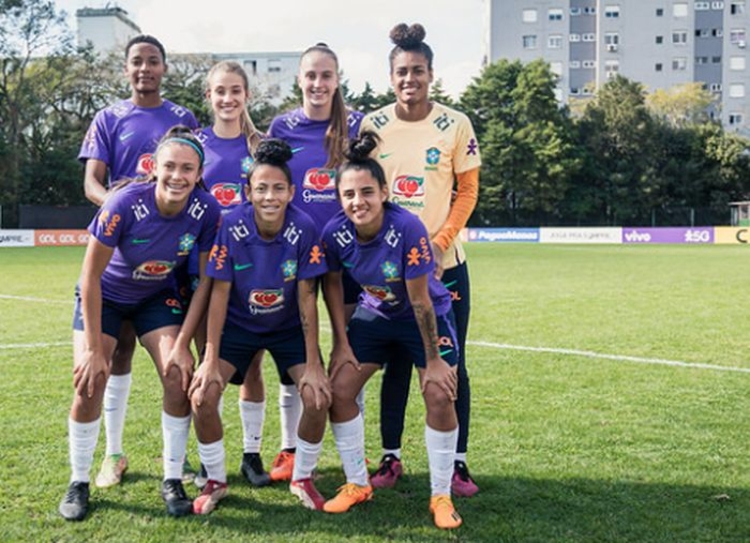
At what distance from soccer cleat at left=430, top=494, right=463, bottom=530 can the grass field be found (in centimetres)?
6

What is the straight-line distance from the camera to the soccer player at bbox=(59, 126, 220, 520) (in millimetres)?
3809

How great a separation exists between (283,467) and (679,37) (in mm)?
74855

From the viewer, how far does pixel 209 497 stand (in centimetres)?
391

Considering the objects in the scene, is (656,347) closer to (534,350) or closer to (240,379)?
(534,350)

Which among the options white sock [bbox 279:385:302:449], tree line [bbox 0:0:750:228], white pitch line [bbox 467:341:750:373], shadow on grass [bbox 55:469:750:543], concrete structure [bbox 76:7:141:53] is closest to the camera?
shadow on grass [bbox 55:469:750:543]

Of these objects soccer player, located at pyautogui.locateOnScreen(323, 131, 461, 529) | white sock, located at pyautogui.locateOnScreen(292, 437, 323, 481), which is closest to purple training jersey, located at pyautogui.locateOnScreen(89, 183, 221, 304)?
soccer player, located at pyautogui.locateOnScreen(323, 131, 461, 529)

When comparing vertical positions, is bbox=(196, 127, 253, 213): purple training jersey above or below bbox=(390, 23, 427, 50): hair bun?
below

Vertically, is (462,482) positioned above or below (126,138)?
below

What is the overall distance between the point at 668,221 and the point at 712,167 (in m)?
5.98

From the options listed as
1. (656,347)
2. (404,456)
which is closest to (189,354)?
(404,456)

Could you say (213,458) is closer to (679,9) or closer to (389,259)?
(389,259)

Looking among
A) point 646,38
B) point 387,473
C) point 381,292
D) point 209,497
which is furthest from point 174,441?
point 646,38

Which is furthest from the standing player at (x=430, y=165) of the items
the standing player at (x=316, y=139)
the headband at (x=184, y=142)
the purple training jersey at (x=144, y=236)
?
the purple training jersey at (x=144, y=236)

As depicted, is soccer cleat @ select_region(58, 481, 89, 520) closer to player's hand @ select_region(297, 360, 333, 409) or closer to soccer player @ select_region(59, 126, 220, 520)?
soccer player @ select_region(59, 126, 220, 520)
